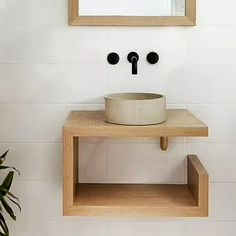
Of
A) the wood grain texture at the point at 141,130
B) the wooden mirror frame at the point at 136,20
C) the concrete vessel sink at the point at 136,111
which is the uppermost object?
the wooden mirror frame at the point at 136,20

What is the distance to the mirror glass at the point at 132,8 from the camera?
197 centimetres

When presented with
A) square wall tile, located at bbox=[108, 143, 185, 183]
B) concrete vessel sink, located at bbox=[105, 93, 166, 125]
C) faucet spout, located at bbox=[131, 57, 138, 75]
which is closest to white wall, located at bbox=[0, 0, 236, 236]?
square wall tile, located at bbox=[108, 143, 185, 183]

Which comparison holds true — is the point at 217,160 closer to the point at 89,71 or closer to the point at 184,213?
the point at 184,213

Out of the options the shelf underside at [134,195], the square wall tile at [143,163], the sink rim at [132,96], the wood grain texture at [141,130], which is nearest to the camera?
the wood grain texture at [141,130]

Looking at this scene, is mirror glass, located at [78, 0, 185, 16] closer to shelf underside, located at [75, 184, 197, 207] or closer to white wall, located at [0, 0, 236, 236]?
white wall, located at [0, 0, 236, 236]

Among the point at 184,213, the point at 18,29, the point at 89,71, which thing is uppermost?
the point at 18,29

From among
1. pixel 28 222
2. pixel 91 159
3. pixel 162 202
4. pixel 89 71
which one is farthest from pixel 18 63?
pixel 162 202

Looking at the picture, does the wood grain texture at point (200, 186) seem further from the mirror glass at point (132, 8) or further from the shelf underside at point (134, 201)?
the mirror glass at point (132, 8)

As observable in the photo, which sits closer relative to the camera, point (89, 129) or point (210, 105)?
point (89, 129)

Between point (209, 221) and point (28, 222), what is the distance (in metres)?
0.79

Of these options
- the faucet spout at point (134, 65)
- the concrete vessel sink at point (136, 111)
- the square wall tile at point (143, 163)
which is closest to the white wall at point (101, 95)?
the square wall tile at point (143, 163)

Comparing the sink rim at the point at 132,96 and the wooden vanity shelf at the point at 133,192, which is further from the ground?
the sink rim at the point at 132,96

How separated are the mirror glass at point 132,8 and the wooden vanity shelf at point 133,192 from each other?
42 cm

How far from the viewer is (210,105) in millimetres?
2033
